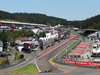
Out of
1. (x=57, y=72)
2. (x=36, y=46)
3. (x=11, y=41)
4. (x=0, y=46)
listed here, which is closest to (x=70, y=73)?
(x=57, y=72)

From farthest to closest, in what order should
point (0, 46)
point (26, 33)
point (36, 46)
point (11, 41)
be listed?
point (26, 33) → point (11, 41) → point (36, 46) → point (0, 46)

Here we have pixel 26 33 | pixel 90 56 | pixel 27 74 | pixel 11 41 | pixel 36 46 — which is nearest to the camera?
pixel 27 74

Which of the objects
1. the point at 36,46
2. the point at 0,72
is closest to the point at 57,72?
the point at 0,72

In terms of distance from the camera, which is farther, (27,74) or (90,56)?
(90,56)

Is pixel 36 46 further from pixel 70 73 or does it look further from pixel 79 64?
pixel 70 73

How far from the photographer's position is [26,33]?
116875 mm

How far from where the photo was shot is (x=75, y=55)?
215 feet

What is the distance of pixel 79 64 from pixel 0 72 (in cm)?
2009

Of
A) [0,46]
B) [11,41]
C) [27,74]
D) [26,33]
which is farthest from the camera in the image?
[26,33]

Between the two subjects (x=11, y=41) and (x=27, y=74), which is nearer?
(x=27, y=74)

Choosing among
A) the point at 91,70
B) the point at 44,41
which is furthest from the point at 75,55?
the point at 44,41

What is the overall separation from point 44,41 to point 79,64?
39286 millimetres

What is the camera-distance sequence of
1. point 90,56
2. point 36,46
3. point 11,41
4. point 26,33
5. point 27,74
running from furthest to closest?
point 26,33, point 11,41, point 36,46, point 90,56, point 27,74

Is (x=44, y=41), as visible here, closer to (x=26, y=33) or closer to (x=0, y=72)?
(x=26, y=33)
